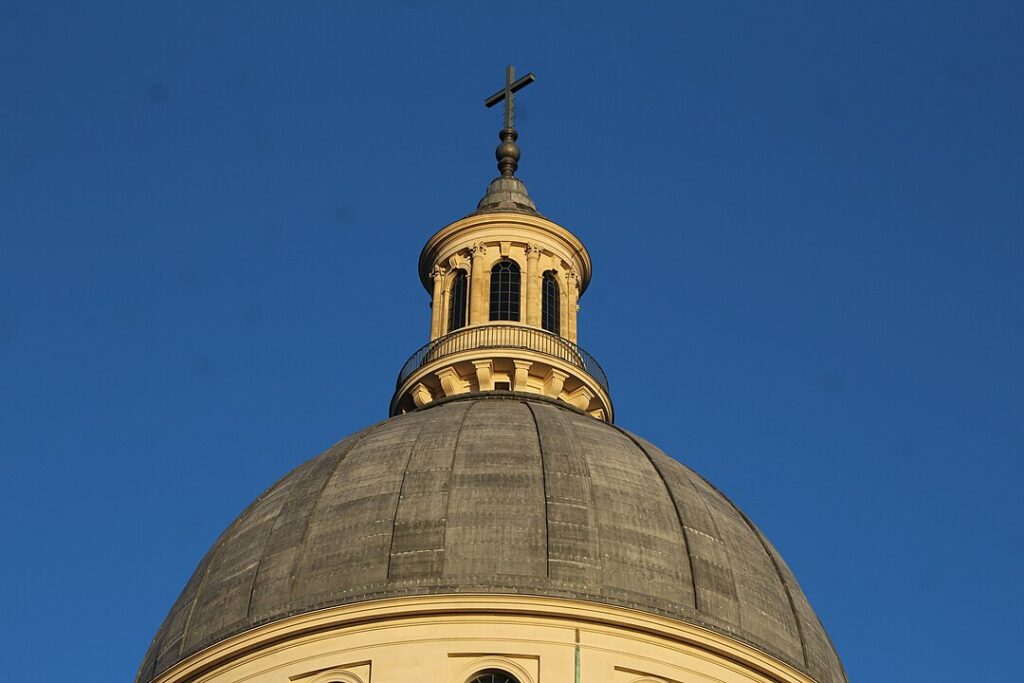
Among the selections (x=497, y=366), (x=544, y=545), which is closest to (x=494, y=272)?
(x=497, y=366)

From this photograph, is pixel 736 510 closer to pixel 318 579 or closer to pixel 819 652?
pixel 819 652

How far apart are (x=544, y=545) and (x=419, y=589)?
9.30 feet

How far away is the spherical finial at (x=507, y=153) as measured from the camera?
72.3 metres

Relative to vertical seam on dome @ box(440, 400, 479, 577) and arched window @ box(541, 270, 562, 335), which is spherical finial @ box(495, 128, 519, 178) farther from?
vertical seam on dome @ box(440, 400, 479, 577)

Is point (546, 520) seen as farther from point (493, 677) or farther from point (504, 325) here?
point (504, 325)

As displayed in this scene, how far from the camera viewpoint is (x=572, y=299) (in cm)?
6756

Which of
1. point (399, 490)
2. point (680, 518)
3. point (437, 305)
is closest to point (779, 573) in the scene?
point (680, 518)

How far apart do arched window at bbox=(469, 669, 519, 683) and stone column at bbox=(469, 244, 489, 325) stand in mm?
15133

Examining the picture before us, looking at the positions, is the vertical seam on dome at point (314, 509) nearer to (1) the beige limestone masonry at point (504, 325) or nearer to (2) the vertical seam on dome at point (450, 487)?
(2) the vertical seam on dome at point (450, 487)

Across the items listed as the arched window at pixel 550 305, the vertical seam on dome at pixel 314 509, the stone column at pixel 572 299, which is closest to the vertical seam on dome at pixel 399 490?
the vertical seam on dome at pixel 314 509

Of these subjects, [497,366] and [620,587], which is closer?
[620,587]

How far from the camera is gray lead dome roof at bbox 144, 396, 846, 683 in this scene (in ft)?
173

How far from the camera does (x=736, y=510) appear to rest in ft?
191

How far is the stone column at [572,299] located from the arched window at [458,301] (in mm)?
2771
